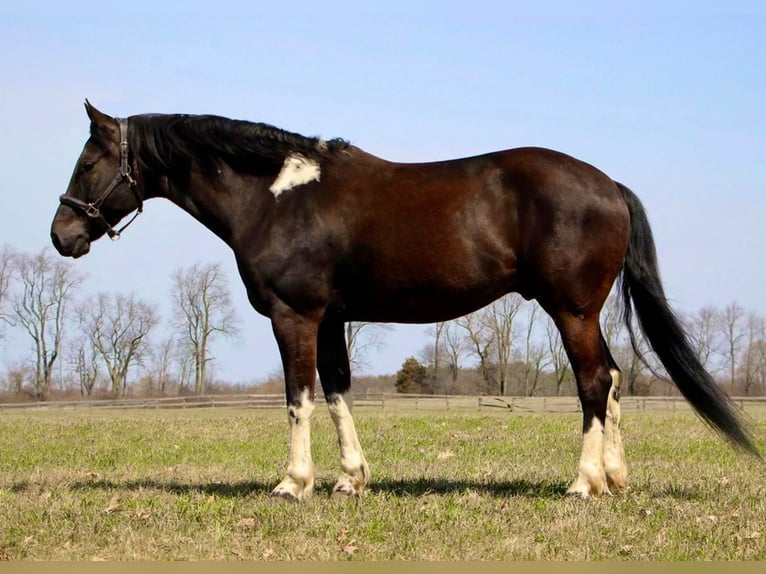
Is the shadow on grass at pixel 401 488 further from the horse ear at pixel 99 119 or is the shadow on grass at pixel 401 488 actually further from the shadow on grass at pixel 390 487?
the horse ear at pixel 99 119

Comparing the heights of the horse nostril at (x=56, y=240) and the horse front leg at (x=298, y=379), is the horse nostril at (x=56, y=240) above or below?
above

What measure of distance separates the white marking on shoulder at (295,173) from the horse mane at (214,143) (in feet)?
0.18

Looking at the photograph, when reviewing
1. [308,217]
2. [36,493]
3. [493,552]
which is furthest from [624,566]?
[36,493]

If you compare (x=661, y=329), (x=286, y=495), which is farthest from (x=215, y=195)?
(x=661, y=329)

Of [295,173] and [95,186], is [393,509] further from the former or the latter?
[95,186]

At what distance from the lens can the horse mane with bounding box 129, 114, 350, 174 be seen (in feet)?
23.8

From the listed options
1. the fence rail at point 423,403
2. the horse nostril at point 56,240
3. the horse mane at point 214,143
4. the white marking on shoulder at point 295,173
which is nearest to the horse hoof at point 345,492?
the white marking on shoulder at point 295,173

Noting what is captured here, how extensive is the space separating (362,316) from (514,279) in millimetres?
1237

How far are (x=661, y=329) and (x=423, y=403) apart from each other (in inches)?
1219

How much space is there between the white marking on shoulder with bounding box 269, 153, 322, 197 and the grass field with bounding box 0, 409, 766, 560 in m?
2.42

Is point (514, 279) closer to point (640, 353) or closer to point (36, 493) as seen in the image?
point (640, 353)

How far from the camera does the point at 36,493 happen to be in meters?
7.47

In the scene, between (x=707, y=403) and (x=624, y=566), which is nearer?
(x=624, y=566)

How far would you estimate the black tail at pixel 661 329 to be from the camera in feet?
22.6
